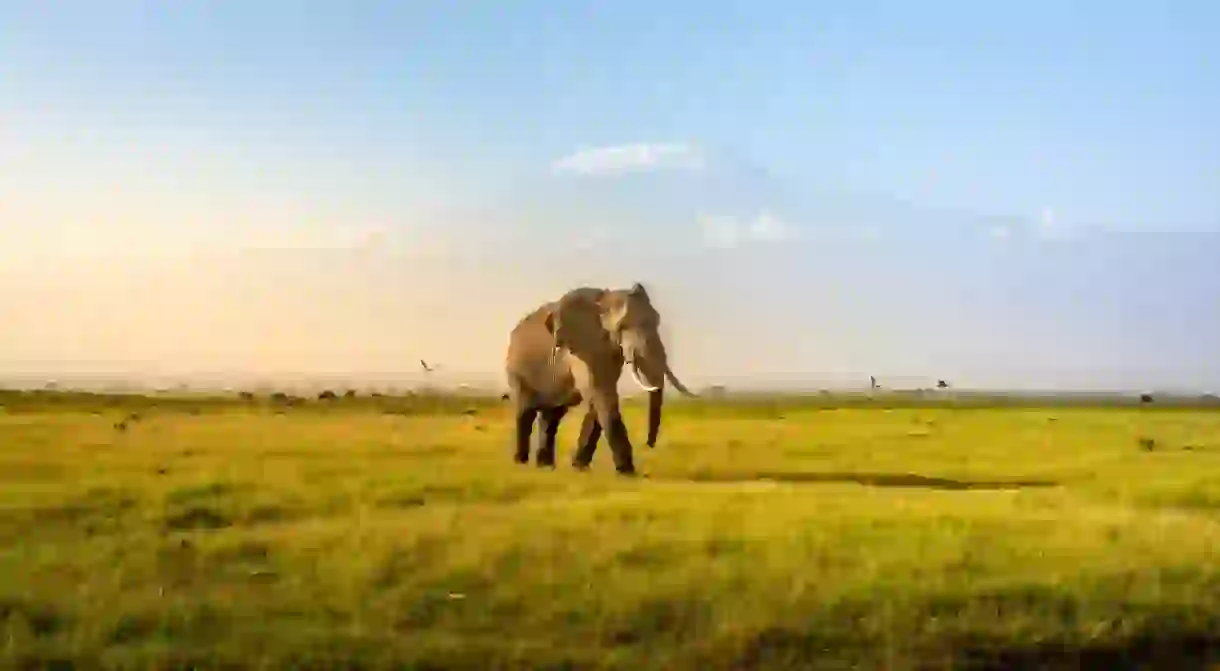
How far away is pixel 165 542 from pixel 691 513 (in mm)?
6227

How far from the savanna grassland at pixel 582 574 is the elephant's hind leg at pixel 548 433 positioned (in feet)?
14.5

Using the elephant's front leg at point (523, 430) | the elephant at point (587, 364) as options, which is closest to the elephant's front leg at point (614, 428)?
the elephant at point (587, 364)

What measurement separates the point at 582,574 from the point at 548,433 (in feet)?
46.1

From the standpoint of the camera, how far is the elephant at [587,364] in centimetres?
2288

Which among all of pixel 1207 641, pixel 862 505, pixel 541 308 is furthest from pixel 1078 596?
pixel 541 308

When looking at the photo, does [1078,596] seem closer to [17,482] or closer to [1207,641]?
[1207,641]

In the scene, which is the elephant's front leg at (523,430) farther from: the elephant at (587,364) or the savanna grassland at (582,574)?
the savanna grassland at (582,574)

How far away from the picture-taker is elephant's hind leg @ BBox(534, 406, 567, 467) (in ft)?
86.8

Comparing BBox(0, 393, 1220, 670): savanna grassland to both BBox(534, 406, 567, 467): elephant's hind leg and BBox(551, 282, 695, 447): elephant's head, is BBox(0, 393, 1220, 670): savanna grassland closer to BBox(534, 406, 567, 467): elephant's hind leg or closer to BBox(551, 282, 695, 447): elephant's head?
BBox(551, 282, 695, 447): elephant's head

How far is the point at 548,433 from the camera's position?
87.9ft

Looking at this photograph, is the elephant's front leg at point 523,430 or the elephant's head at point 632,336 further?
the elephant's front leg at point 523,430

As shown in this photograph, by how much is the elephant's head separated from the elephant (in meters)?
0.02

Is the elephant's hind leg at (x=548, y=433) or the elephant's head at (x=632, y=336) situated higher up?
the elephant's head at (x=632, y=336)

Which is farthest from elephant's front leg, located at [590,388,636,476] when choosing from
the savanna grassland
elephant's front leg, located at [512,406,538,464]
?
elephant's front leg, located at [512,406,538,464]
